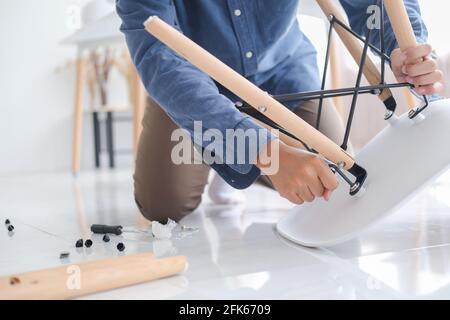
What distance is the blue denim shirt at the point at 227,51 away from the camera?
0.81 metres

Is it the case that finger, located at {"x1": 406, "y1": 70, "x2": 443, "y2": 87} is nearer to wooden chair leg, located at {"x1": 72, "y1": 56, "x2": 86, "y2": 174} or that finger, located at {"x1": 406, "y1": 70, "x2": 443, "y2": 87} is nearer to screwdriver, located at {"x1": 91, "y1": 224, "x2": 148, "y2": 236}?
screwdriver, located at {"x1": 91, "y1": 224, "x2": 148, "y2": 236}

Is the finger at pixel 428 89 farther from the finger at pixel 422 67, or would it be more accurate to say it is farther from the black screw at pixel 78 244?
the black screw at pixel 78 244

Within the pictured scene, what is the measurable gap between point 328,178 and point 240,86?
0.16m

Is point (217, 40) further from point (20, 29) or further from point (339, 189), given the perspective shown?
point (20, 29)

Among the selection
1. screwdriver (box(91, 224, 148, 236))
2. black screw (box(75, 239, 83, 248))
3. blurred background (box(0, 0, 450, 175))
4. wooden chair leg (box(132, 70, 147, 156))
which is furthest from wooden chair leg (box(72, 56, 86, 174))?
black screw (box(75, 239, 83, 248))

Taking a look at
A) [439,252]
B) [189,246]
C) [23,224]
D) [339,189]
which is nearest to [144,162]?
[23,224]

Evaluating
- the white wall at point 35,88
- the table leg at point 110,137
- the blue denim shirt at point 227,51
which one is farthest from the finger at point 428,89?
the white wall at point 35,88

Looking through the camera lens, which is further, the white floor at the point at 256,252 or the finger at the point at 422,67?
the finger at the point at 422,67

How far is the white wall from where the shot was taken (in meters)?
3.11

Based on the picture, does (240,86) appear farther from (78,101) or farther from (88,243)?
(78,101)

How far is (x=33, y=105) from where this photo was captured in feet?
10.4

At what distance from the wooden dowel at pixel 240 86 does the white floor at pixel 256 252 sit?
0.48ft

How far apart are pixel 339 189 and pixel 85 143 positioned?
2.63m
